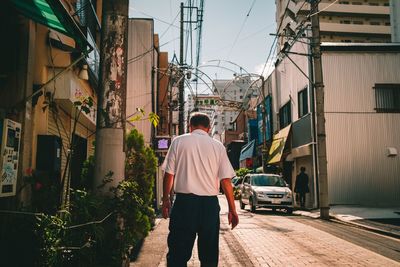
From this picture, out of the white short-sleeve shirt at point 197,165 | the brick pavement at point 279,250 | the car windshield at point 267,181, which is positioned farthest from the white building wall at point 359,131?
the white short-sleeve shirt at point 197,165

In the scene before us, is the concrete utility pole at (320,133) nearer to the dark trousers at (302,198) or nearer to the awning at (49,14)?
the dark trousers at (302,198)

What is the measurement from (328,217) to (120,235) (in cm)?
1172

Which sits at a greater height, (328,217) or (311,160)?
(311,160)

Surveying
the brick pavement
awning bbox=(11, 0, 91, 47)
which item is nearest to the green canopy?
awning bbox=(11, 0, 91, 47)

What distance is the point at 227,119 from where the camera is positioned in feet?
405

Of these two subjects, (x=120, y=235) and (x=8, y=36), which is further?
(x=8, y=36)

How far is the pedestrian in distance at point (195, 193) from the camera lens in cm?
371

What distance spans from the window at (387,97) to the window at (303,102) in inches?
141

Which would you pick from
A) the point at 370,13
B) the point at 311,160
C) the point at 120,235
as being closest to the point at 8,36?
the point at 120,235

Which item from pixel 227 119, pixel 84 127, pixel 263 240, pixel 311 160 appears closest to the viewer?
pixel 263 240

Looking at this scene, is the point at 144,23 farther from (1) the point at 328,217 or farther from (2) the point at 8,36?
(2) the point at 8,36

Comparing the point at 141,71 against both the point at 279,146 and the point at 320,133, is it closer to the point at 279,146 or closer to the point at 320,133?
the point at 279,146

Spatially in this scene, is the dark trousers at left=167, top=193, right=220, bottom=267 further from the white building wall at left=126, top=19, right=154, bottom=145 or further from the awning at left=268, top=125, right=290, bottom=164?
the awning at left=268, top=125, right=290, bottom=164

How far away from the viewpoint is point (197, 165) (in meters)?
3.97
